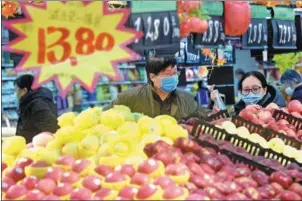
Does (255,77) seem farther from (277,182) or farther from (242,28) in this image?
(277,182)

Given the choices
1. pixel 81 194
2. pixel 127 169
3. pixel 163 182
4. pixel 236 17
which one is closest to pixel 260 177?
pixel 163 182

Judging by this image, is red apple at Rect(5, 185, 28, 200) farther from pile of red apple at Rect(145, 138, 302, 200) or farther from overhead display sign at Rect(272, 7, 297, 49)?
overhead display sign at Rect(272, 7, 297, 49)

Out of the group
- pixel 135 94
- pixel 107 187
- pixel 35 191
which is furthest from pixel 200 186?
pixel 135 94

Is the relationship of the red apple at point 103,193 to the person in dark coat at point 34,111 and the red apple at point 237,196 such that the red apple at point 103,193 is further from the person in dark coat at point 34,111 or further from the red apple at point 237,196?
the person in dark coat at point 34,111

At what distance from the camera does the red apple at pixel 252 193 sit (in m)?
2.91

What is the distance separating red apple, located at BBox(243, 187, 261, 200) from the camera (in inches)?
Result: 114

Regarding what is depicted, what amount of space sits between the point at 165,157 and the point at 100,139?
46 cm

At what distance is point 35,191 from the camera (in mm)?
2752

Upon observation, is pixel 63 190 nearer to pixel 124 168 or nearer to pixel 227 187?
pixel 124 168

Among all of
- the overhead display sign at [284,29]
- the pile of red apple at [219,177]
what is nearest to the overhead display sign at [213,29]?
the overhead display sign at [284,29]

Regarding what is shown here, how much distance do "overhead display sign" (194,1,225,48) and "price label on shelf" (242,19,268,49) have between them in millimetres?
617

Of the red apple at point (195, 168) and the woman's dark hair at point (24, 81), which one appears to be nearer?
the red apple at point (195, 168)

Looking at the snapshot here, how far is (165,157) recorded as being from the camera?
118 inches

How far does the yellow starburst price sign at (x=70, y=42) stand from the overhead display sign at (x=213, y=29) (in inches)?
88.6
